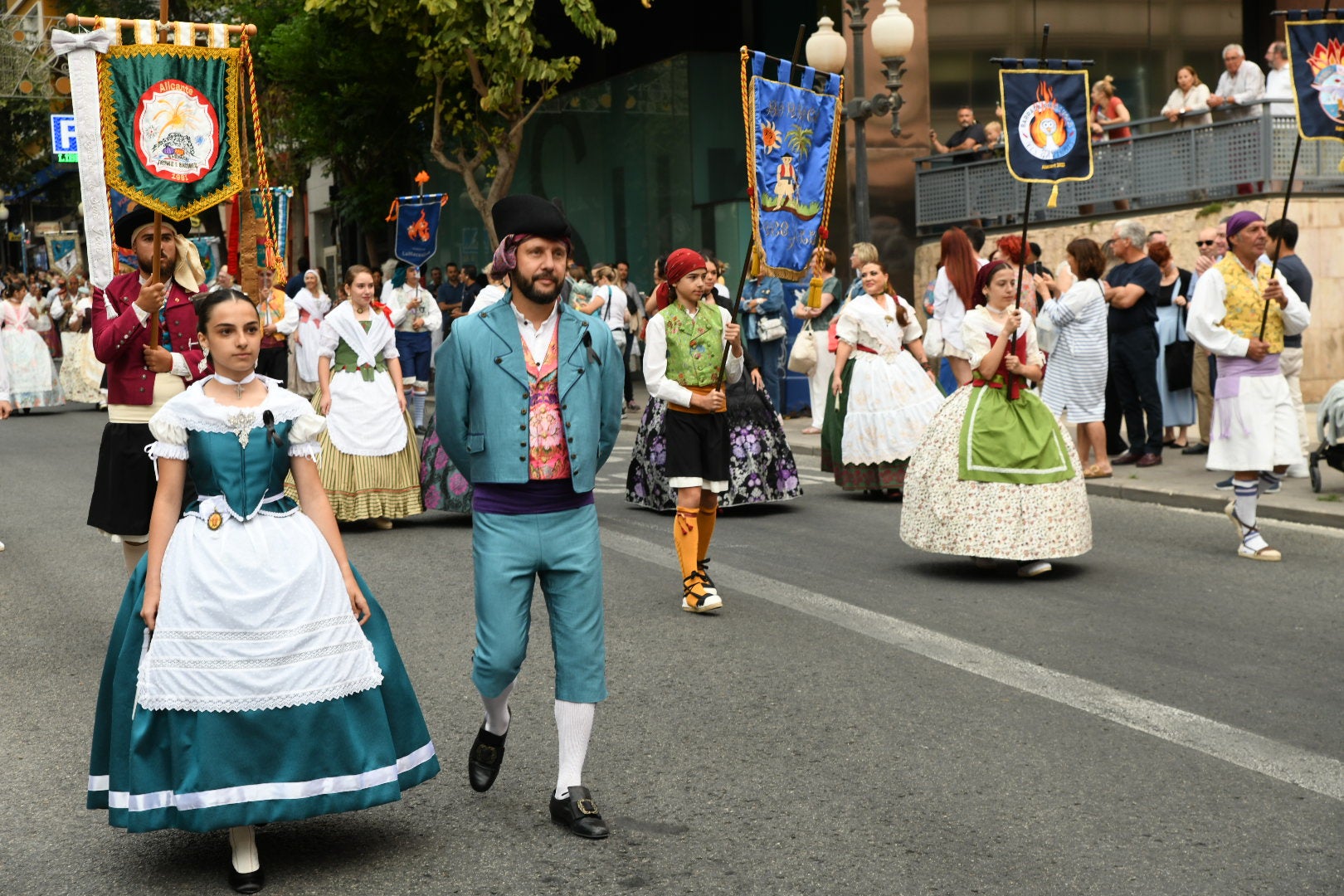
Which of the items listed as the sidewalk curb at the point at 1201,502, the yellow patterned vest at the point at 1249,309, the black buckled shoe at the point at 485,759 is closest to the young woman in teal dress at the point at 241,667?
the black buckled shoe at the point at 485,759

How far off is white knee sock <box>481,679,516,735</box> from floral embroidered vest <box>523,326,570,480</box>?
26.0 inches

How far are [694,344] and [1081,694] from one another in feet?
9.04

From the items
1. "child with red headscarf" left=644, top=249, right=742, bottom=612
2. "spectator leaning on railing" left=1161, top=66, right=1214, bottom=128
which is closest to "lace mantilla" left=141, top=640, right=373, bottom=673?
"child with red headscarf" left=644, top=249, right=742, bottom=612

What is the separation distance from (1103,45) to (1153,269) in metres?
10.6

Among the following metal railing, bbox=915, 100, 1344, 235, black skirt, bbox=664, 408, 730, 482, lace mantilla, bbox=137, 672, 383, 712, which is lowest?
lace mantilla, bbox=137, 672, 383, 712

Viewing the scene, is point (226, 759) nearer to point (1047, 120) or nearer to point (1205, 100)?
point (1047, 120)

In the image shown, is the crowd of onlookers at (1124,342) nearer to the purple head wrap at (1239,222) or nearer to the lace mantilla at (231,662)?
the purple head wrap at (1239,222)

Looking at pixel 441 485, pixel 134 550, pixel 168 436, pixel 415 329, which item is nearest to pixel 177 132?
pixel 134 550

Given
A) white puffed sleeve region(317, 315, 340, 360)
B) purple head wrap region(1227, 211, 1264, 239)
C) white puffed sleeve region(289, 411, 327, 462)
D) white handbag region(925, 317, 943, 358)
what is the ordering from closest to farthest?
white puffed sleeve region(289, 411, 327, 462), purple head wrap region(1227, 211, 1264, 239), white puffed sleeve region(317, 315, 340, 360), white handbag region(925, 317, 943, 358)

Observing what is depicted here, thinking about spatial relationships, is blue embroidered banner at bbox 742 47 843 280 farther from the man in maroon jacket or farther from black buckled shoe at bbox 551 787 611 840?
black buckled shoe at bbox 551 787 611 840

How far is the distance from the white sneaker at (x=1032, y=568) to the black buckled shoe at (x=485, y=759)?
4.49m

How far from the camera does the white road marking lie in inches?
204

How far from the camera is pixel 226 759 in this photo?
160 inches

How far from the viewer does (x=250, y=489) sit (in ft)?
14.1
